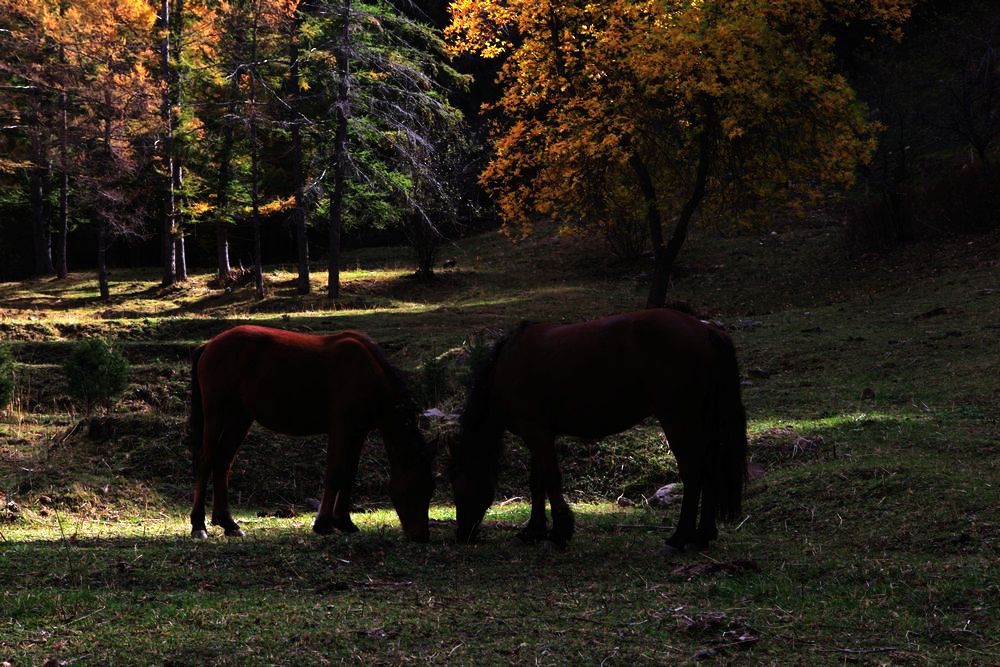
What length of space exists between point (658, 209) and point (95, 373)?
36.9 ft

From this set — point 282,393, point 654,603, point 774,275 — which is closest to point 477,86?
point 774,275

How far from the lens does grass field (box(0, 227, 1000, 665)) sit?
499 cm

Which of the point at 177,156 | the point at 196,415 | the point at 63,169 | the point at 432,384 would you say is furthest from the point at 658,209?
the point at 63,169

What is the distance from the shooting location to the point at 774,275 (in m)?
26.2

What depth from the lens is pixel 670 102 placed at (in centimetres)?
1916

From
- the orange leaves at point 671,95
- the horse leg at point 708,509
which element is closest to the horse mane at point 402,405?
the horse leg at point 708,509

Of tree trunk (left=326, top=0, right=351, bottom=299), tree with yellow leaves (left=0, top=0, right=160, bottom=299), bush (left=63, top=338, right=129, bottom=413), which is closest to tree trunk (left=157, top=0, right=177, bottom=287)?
tree with yellow leaves (left=0, top=0, right=160, bottom=299)

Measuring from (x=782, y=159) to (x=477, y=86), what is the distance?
28.9 meters

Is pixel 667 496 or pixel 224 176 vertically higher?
pixel 224 176

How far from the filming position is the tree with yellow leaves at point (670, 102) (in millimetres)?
17453

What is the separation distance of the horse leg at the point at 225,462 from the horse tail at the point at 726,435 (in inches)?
166

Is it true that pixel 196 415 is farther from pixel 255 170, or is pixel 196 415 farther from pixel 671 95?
pixel 255 170

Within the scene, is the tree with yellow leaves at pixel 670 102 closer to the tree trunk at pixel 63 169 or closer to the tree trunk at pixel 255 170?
the tree trunk at pixel 255 170

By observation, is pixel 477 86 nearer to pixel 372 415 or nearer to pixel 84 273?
pixel 84 273
